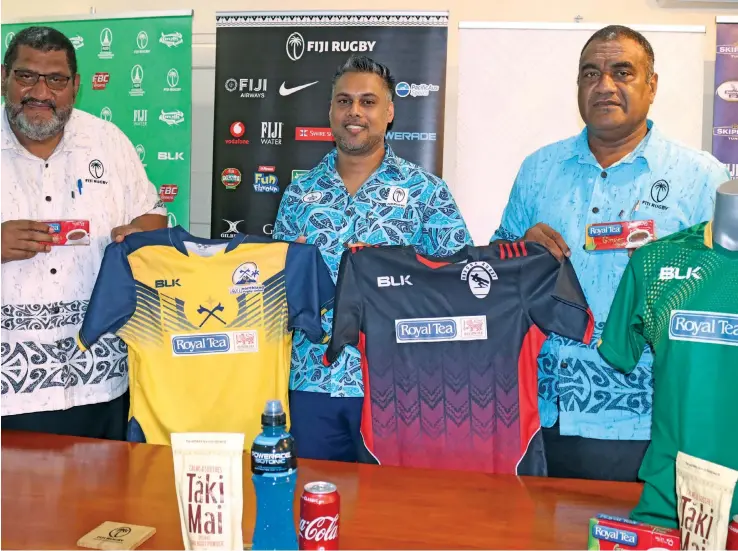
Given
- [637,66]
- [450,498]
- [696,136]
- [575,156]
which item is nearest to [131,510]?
[450,498]

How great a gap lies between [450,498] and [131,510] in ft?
2.52

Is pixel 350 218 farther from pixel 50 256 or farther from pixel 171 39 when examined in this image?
pixel 171 39

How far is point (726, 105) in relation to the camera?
13.3 ft

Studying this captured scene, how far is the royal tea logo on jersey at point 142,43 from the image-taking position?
14.3 feet

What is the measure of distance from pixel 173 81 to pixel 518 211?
2623 millimetres

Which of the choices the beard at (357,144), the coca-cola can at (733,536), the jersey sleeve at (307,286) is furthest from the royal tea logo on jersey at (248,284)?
the coca-cola can at (733,536)

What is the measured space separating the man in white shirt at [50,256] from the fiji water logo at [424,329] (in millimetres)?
1105

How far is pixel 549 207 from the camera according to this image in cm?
253

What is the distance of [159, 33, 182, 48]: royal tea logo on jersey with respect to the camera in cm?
430

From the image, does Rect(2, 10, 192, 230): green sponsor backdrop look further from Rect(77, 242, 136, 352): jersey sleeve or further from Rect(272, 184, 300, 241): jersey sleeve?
Rect(77, 242, 136, 352): jersey sleeve

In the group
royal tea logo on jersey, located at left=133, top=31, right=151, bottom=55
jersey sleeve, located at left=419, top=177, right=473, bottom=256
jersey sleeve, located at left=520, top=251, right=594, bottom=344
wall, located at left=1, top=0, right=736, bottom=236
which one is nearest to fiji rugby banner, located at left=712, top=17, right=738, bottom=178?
wall, located at left=1, top=0, right=736, bottom=236

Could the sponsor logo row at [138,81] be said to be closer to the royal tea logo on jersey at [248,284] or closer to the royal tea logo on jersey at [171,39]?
the royal tea logo on jersey at [171,39]

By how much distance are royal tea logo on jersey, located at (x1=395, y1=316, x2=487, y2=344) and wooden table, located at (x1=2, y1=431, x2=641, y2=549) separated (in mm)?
501

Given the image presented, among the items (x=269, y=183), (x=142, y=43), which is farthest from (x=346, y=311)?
(x=142, y=43)
